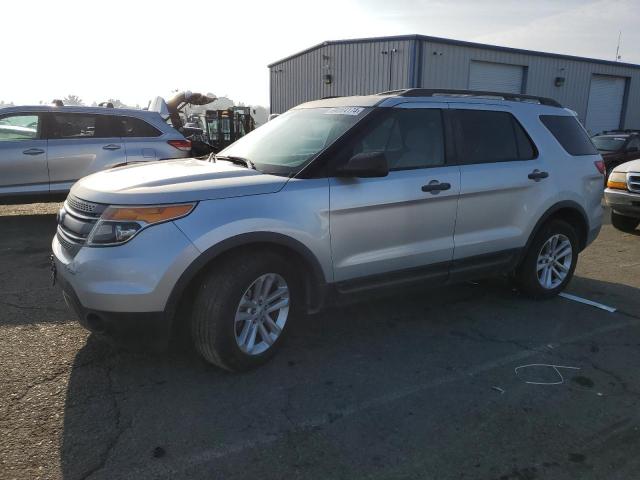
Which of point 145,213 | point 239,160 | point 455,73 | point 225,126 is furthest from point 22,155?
point 455,73

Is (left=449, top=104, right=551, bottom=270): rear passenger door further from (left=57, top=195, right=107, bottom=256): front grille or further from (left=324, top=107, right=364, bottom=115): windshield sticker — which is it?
(left=57, top=195, right=107, bottom=256): front grille

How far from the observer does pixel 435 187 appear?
400cm

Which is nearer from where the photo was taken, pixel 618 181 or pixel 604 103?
pixel 618 181

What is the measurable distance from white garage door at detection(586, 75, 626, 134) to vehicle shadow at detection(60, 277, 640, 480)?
2303 centimetres

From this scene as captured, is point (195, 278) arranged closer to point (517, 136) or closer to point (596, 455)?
point (596, 455)

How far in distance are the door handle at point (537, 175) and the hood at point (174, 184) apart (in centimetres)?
240

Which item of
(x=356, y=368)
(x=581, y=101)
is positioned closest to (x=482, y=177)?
(x=356, y=368)

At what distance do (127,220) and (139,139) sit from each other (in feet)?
18.7

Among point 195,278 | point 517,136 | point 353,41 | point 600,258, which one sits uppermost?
point 353,41

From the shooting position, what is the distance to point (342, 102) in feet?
14.1

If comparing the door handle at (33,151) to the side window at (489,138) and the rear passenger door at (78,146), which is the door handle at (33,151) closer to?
the rear passenger door at (78,146)

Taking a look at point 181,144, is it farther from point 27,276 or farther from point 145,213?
point 145,213

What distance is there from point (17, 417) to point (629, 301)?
5.17 m

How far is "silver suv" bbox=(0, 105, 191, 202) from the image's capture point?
7496 mm
